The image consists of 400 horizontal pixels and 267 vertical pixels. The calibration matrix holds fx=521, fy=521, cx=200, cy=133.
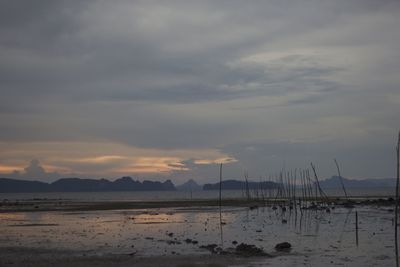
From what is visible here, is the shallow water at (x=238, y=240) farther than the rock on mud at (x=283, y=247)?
No

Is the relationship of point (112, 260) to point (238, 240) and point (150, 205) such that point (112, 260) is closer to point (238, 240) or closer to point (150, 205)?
point (238, 240)

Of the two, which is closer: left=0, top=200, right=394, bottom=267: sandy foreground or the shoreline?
left=0, top=200, right=394, bottom=267: sandy foreground

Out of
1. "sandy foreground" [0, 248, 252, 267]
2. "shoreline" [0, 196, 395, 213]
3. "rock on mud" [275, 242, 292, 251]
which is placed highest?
"shoreline" [0, 196, 395, 213]

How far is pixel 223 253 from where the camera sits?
76.8ft

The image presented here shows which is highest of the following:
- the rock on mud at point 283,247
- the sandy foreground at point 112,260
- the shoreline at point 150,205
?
the shoreline at point 150,205

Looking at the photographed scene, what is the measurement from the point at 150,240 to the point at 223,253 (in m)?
7.82

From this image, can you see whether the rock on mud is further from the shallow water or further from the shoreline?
the shoreline

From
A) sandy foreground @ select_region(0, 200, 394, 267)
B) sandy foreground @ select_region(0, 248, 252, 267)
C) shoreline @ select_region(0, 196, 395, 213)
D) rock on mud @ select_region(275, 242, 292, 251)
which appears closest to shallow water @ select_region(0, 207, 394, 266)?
sandy foreground @ select_region(0, 200, 394, 267)

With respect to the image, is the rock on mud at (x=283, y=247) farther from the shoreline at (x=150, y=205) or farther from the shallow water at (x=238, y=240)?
the shoreline at (x=150, y=205)

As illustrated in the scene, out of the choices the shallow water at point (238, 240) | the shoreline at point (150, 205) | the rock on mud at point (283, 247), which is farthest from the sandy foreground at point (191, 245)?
the shoreline at point (150, 205)

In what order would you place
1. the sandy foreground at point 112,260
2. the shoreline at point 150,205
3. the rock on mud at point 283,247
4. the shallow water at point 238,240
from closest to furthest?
the sandy foreground at point 112,260 < the shallow water at point 238,240 < the rock on mud at point 283,247 < the shoreline at point 150,205

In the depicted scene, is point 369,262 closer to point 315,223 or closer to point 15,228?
point 315,223

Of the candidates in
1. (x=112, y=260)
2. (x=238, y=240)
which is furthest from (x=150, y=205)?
(x=112, y=260)

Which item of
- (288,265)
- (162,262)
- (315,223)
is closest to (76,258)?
(162,262)
